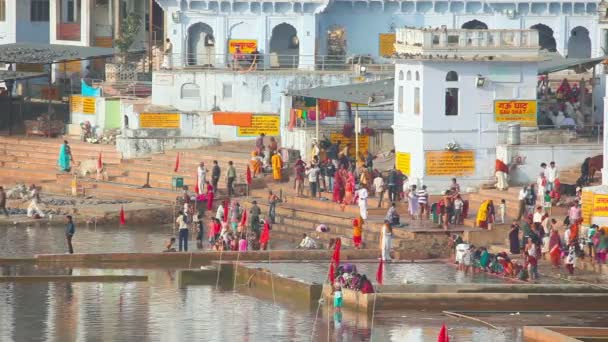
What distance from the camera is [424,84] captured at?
5859 centimetres

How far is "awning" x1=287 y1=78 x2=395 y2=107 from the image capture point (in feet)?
203

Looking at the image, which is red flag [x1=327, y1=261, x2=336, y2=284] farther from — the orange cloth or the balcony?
Answer: the balcony

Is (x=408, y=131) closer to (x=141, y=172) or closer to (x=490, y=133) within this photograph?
(x=490, y=133)

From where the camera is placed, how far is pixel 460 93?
58688 millimetres

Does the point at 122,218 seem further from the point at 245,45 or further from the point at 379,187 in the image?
the point at 245,45

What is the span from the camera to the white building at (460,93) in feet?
192

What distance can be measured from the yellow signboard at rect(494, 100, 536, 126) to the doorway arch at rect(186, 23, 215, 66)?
17135mm

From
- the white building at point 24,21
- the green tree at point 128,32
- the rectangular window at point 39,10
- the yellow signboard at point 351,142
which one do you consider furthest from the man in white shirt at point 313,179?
the rectangular window at point 39,10

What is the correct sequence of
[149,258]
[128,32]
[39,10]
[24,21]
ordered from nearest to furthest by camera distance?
[149,258], [128,32], [24,21], [39,10]

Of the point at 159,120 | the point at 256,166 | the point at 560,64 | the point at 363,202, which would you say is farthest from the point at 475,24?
the point at 363,202

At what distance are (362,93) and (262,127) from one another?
280 inches

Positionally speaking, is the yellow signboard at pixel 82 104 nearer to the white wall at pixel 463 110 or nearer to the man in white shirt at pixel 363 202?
the white wall at pixel 463 110

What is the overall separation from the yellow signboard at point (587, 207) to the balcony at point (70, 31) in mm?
35603

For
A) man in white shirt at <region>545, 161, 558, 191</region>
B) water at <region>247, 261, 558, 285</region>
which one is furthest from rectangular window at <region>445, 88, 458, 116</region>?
water at <region>247, 261, 558, 285</region>
